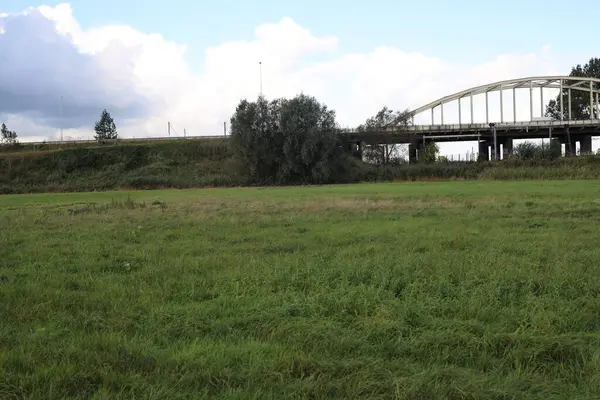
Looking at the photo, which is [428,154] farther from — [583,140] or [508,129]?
[583,140]

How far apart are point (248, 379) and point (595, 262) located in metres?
8.22

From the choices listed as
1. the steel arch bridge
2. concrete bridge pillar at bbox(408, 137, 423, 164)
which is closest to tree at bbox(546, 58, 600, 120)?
the steel arch bridge

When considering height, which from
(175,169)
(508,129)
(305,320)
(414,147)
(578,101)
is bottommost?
(305,320)

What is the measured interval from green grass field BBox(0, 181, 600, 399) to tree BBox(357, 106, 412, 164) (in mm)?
88522

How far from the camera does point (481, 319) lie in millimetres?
6719

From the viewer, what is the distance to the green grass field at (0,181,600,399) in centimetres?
485

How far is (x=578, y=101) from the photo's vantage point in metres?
165

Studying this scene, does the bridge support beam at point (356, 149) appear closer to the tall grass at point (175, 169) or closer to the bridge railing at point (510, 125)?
the tall grass at point (175, 169)

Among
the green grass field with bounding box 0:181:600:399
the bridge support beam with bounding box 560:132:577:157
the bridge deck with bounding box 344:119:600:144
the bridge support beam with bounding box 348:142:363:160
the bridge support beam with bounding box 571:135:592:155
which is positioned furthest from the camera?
the bridge support beam with bounding box 571:135:592:155

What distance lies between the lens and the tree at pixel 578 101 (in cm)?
16362

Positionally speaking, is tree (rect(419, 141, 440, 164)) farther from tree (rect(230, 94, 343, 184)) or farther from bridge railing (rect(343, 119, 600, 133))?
tree (rect(230, 94, 343, 184))

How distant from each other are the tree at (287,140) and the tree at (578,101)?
4500 inches

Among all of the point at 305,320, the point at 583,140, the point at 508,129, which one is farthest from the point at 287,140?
the point at 583,140

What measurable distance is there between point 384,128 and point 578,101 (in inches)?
3896
